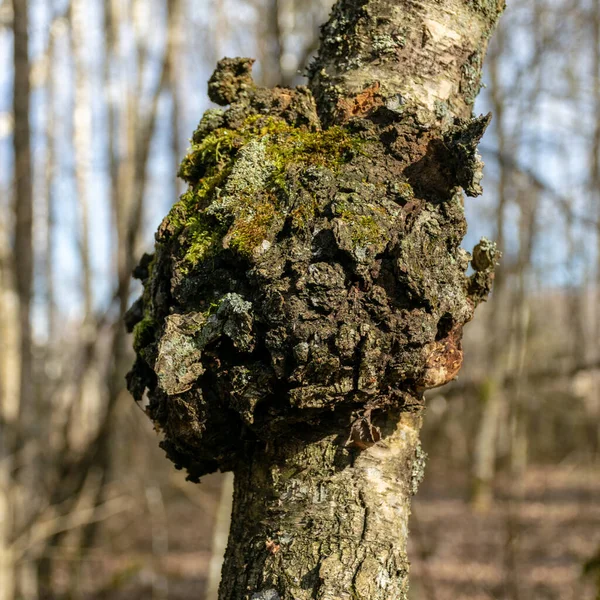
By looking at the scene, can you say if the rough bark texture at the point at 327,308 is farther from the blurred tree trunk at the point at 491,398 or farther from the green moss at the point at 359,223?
the blurred tree trunk at the point at 491,398

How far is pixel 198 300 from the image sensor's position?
1.22 m

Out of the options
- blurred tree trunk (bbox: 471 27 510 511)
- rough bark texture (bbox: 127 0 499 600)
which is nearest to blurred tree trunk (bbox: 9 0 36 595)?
rough bark texture (bbox: 127 0 499 600)

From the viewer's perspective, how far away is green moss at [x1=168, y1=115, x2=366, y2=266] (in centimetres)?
117

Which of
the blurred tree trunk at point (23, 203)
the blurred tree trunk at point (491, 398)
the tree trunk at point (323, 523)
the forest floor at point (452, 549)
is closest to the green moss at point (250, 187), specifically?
the tree trunk at point (323, 523)

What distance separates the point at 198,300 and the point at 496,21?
994 mm

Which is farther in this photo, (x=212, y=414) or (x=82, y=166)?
(x=82, y=166)

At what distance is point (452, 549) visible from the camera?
334 inches

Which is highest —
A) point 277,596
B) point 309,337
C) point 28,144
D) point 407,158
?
point 28,144

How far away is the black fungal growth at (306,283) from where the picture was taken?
1.10 m

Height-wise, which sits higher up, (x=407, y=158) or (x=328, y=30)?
(x=328, y=30)

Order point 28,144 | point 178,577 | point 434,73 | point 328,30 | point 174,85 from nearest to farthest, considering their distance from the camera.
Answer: point 434,73, point 328,30, point 28,144, point 174,85, point 178,577

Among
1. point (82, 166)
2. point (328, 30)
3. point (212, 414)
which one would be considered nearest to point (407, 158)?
point (328, 30)

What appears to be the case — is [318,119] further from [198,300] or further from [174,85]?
[174,85]

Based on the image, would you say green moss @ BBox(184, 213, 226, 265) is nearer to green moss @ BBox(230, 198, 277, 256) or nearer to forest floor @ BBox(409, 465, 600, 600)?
green moss @ BBox(230, 198, 277, 256)
